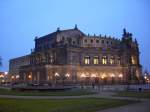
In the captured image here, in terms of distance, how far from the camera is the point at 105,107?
96.3 feet

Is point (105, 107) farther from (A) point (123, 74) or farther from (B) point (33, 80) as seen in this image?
(A) point (123, 74)

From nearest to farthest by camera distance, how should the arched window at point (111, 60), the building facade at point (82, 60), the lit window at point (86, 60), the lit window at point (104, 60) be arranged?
the building facade at point (82, 60), the lit window at point (86, 60), the lit window at point (104, 60), the arched window at point (111, 60)

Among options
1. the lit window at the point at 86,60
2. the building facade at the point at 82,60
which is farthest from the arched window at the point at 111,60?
the lit window at the point at 86,60

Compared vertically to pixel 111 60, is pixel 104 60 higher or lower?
lower

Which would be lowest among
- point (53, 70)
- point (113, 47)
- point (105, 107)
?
point (105, 107)

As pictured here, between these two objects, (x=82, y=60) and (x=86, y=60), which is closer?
(x=82, y=60)

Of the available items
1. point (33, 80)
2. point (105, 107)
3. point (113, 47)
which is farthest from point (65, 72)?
point (105, 107)

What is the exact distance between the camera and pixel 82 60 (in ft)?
405

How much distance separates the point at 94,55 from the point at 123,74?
17889mm

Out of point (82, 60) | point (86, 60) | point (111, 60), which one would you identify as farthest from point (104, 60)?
point (82, 60)

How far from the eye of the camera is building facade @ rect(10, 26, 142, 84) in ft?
384

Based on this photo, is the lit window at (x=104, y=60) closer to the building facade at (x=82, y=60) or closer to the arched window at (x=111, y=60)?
the building facade at (x=82, y=60)

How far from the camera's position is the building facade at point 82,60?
11712 centimetres

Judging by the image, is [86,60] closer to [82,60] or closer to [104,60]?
[82,60]
